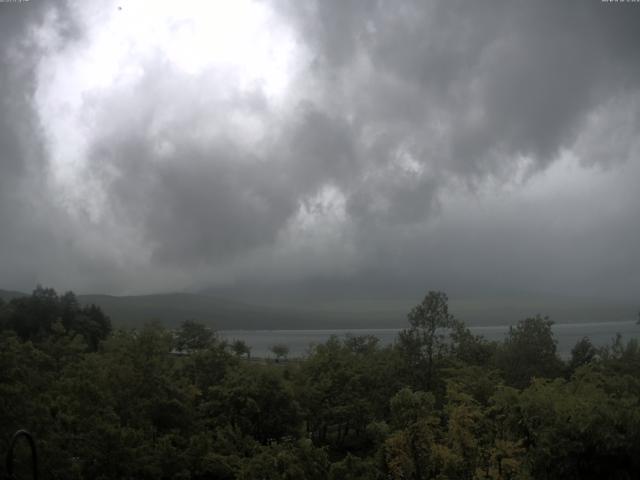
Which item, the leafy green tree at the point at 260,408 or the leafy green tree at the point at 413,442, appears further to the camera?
the leafy green tree at the point at 260,408

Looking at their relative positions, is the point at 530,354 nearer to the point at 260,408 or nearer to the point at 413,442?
the point at 260,408

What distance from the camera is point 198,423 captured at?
34.2 m

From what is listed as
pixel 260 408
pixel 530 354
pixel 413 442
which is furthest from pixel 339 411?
pixel 413 442

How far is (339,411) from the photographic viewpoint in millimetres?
42156

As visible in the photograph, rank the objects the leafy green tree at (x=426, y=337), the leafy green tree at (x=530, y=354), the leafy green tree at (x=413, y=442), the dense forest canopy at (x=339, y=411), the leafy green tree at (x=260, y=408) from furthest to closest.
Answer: the leafy green tree at (x=530, y=354) < the leafy green tree at (x=426, y=337) < the leafy green tree at (x=260, y=408) < the leafy green tree at (x=413, y=442) < the dense forest canopy at (x=339, y=411)

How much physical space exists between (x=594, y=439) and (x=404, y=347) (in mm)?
25696

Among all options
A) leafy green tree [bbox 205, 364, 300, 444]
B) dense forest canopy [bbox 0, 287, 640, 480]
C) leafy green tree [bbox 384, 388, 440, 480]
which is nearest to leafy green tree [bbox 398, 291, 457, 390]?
dense forest canopy [bbox 0, 287, 640, 480]

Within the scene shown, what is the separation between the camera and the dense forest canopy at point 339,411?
21.9 m

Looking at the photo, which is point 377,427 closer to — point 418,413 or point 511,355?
point 418,413

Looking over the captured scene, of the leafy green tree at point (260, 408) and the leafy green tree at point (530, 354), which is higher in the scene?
the leafy green tree at point (530, 354)

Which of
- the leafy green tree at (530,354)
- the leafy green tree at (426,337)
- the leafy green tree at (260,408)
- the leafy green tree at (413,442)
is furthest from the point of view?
the leafy green tree at (530,354)

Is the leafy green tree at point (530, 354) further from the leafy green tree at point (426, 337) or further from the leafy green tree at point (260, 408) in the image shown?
the leafy green tree at point (260, 408)

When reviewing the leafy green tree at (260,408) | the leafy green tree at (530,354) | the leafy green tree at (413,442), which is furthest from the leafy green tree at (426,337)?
the leafy green tree at (413,442)

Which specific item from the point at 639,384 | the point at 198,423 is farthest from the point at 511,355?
the point at 198,423
